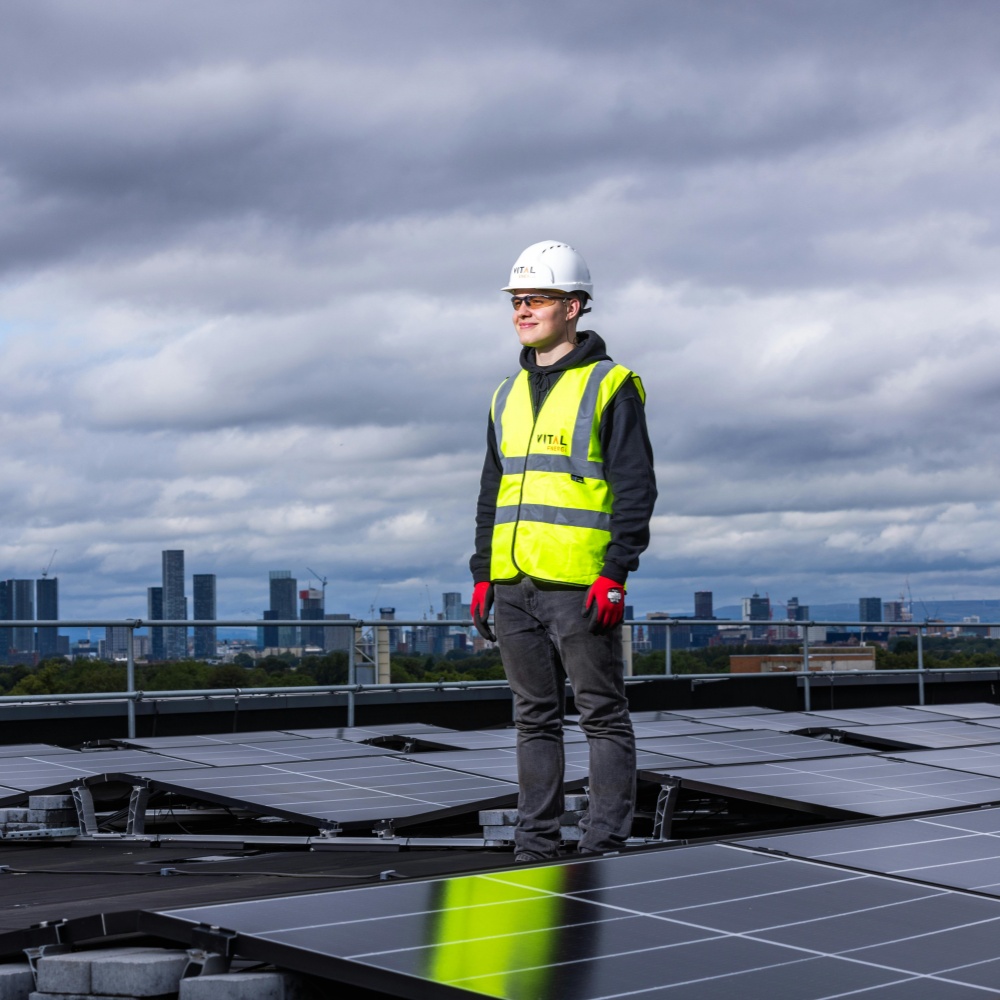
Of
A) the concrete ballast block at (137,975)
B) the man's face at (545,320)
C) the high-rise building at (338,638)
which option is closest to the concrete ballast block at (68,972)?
the concrete ballast block at (137,975)

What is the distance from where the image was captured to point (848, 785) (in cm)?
608

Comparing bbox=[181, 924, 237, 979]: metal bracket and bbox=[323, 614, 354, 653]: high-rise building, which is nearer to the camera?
bbox=[181, 924, 237, 979]: metal bracket

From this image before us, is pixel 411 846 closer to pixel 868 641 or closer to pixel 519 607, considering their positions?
pixel 519 607

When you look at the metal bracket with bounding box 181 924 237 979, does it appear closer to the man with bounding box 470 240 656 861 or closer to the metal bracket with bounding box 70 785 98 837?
the man with bounding box 470 240 656 861

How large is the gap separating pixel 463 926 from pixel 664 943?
38cm

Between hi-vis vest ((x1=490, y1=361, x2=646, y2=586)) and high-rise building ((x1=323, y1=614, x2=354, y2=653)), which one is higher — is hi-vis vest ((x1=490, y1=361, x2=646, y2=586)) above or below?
above

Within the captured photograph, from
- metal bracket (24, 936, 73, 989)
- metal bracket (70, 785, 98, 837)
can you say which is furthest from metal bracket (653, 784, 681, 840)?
metal bracket (24, 936, 73, 989)

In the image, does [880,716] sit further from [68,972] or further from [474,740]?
[68,972]

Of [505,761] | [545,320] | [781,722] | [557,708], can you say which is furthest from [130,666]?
[545,320]

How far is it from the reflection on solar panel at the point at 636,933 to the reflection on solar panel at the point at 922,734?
210 inches

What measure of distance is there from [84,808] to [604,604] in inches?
113

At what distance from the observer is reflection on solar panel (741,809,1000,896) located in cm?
352

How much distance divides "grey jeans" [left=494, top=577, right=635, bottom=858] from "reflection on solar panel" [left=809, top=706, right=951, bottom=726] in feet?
17.8

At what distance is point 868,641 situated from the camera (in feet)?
54.2
